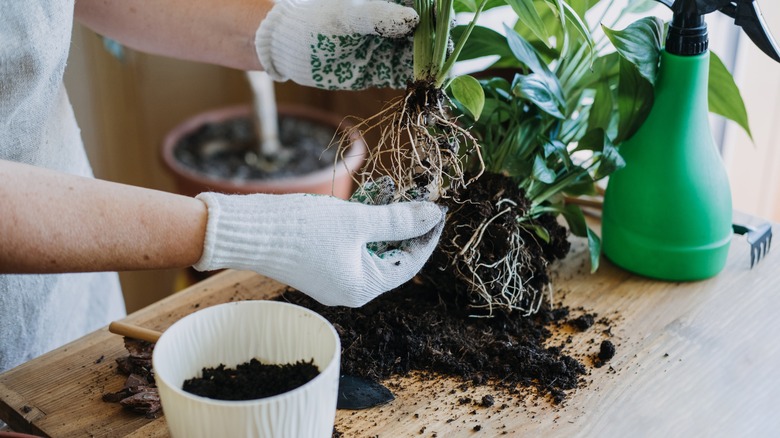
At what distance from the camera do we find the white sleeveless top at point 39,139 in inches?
35.4

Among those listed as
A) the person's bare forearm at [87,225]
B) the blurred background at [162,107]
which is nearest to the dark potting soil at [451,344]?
the person's bare forearm at [87,225]

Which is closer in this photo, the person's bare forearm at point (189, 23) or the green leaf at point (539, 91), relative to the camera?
the green leaf at point (539, 91)

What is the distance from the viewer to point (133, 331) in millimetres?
911

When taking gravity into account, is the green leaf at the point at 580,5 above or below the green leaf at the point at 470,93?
above

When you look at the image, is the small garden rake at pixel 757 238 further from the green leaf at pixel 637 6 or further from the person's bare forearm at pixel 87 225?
the person's bare forearm at pixel 87 225

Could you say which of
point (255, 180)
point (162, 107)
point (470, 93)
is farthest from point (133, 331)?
point (162, 107)

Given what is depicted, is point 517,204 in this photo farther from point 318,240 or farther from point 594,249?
point 318,240

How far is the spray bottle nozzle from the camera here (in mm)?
914

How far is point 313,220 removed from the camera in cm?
80

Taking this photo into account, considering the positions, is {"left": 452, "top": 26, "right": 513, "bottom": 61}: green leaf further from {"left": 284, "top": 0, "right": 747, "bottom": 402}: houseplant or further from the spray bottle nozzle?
the spray bottle nozzle

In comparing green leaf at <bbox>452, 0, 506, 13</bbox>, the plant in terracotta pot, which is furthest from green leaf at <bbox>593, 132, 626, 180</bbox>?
the plant in terracotta pot

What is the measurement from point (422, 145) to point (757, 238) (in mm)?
522

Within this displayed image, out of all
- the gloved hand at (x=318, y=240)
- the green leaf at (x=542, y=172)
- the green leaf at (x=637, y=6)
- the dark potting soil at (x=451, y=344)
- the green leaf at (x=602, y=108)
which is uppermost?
the green leaf at (x=637, y=6)

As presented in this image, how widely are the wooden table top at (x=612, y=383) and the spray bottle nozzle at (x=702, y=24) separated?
0.32 meters
